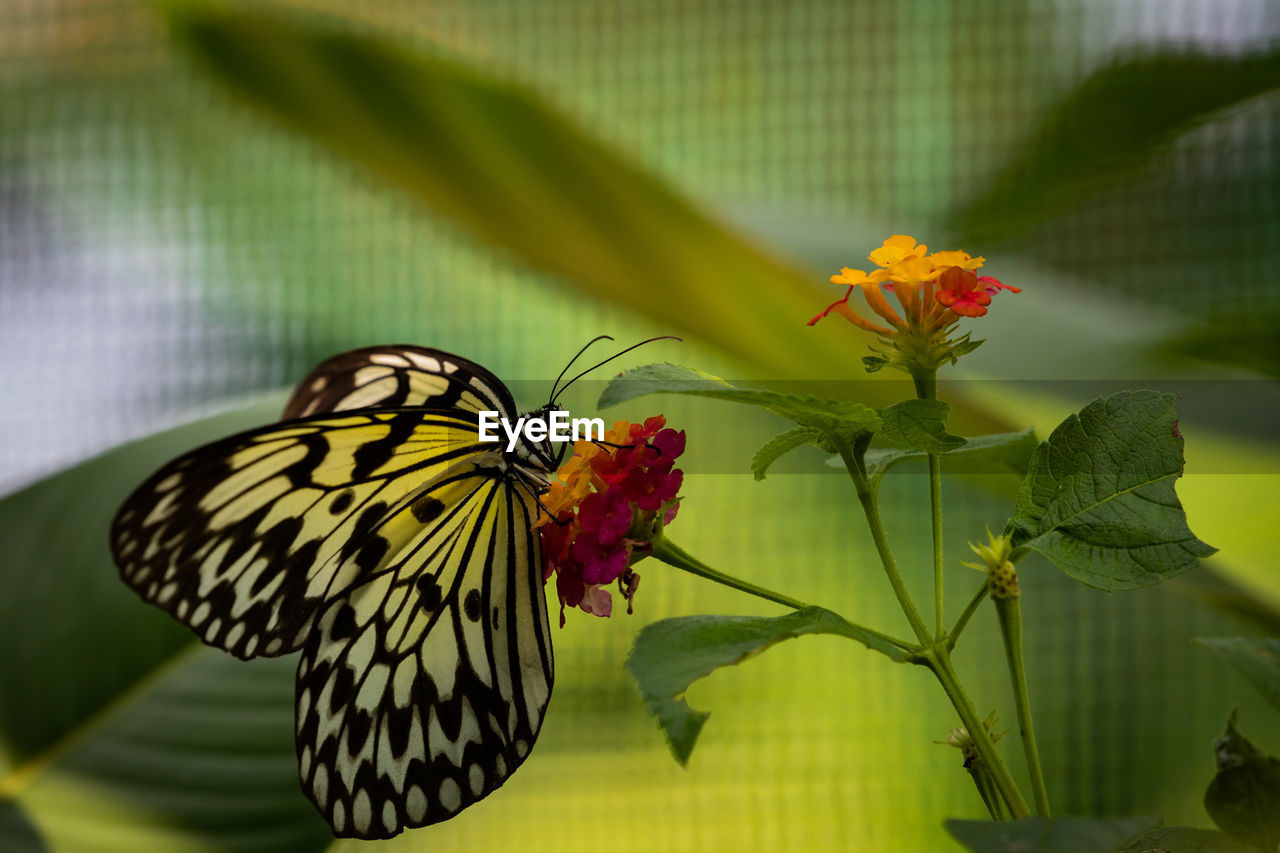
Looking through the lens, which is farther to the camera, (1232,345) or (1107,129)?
(1107,129)

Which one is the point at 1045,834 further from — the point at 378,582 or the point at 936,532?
the point at 378,582

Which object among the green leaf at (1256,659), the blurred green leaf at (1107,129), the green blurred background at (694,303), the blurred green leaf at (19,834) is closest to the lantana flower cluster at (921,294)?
the green leaf at (1256,659)

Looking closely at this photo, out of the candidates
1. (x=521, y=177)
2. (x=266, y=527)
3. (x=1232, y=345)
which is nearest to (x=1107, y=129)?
(x=1232, y=345)

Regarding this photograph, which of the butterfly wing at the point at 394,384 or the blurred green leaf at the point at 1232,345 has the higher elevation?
the blurred green leaf at the point at 1232,345

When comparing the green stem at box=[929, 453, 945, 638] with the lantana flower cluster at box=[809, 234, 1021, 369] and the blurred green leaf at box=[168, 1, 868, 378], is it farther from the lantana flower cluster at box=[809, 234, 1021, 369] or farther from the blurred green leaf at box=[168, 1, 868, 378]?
the blurred green leaf at box=[168, 1, 868, 378]

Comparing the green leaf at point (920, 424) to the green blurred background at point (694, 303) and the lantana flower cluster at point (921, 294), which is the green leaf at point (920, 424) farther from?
the green blurred background at point (694, 303)

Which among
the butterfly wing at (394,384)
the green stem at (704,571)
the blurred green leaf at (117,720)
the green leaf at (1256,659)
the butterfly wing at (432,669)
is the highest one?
the butterfly wing at (394,384)
